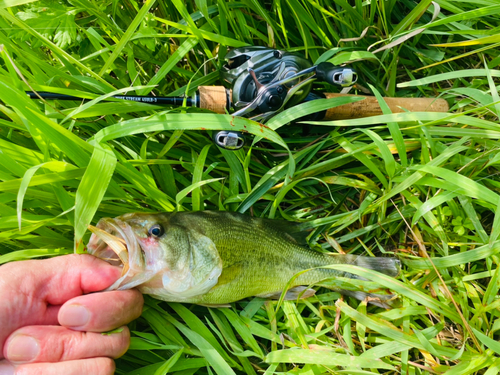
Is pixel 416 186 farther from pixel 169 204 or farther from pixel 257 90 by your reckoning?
pixel 169 204

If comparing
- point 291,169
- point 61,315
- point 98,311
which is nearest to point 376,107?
point 291,169

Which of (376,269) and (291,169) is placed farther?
(376,269)

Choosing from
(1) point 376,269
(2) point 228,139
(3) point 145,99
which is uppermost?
(3) point 145,99

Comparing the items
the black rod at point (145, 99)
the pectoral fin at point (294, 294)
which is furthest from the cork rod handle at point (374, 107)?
the pectoral fin at point (294, 294)

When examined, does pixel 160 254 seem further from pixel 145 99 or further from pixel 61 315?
pixel 145 99

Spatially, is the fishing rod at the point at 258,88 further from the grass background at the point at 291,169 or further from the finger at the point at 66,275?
the finger at the point at 66,275

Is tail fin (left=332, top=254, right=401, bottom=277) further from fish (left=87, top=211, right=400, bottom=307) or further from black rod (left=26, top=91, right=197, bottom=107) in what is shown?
black rod (left=26, top=91, right=197, bottom=107)
